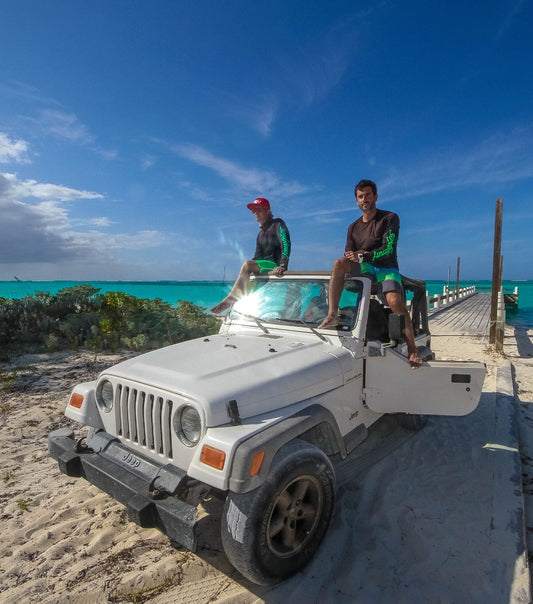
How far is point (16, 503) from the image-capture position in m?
3.30

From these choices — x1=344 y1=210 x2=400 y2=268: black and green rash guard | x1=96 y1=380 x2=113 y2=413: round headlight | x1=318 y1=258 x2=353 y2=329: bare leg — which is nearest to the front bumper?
x1=96 y1=380 x2=113 y2=413: round headlight

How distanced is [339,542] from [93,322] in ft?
28.3

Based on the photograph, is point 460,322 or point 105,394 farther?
point 460,322

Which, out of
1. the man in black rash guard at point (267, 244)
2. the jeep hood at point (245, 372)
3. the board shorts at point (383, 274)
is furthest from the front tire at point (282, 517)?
the man in black rash guard at point (267, 244)

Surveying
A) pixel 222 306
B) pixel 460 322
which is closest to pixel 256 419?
pixel 222 306

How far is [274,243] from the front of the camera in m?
5.27

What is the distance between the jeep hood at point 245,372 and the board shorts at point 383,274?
91 centimetres

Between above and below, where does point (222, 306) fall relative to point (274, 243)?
below

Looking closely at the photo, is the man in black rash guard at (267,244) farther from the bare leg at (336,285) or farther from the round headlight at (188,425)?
the round headlight at (188,425)

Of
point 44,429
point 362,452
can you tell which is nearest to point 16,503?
point 44,429

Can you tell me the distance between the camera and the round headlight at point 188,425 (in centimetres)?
238

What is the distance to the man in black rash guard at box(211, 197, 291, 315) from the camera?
463 cm

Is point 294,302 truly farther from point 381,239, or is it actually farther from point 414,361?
point 414,361

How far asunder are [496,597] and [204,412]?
2.17m
